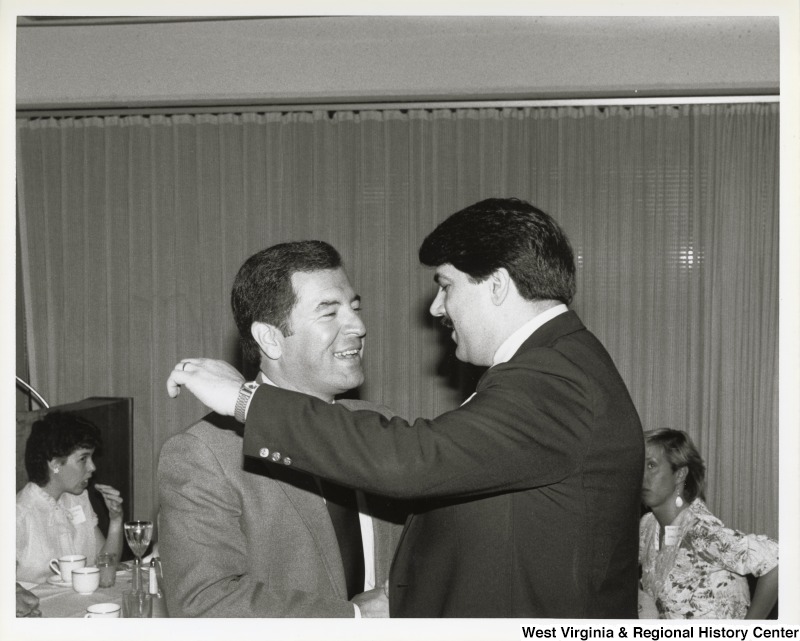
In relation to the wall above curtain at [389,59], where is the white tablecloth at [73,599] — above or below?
below

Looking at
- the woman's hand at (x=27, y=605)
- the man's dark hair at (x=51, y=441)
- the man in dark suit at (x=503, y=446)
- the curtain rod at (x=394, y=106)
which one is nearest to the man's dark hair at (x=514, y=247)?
the man in dark suit at (x=503, y=446)

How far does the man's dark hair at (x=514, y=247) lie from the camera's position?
5.75ft

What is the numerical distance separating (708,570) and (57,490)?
2840 mm

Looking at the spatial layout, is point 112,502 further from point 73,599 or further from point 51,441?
point 73,599

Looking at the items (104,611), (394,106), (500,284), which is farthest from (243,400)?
(394,106)

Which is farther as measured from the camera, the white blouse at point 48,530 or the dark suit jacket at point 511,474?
the white blouse at point 48,530

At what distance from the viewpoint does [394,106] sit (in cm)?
503

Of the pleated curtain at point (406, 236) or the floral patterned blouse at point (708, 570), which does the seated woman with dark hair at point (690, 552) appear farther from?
the pleated curtain at point (406, 236)

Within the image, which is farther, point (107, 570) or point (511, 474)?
point (107, 570)

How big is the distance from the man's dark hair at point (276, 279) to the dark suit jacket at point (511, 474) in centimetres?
65

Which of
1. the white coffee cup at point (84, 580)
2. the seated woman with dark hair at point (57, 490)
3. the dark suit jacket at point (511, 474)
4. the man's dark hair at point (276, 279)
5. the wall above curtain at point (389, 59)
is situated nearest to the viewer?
the dark suit jacket at point (511, 474)

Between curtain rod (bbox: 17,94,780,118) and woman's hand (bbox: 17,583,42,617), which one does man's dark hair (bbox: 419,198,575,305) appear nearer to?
woman's hand (bbox: 17,583,42,617)

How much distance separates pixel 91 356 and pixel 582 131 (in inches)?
134

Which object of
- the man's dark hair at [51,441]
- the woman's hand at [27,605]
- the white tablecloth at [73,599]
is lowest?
the white tablecloth at [73,599]
